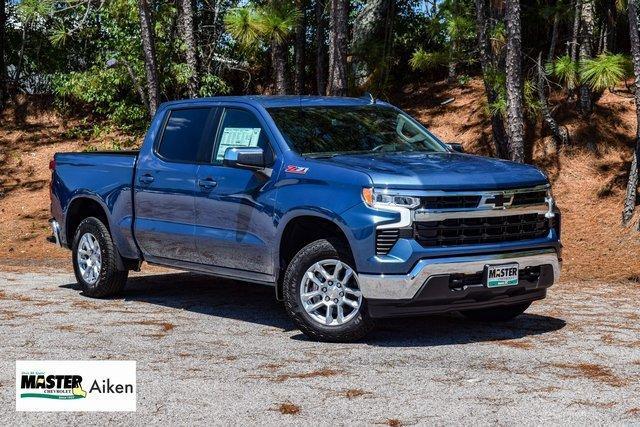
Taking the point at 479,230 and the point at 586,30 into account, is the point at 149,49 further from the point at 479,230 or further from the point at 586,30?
the point at 479,230

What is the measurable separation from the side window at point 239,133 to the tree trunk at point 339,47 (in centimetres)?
787

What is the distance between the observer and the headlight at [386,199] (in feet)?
26.6

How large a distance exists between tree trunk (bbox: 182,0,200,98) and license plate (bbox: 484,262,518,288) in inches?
529

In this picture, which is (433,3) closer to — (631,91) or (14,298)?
(631,91)

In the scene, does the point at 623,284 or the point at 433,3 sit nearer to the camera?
the point at 623,284

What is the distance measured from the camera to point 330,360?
792 cm

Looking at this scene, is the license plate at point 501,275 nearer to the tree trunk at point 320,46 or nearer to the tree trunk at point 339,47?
the tree trunk at point 339,47

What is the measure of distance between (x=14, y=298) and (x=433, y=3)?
12.8 m

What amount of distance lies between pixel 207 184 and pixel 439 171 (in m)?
2.19

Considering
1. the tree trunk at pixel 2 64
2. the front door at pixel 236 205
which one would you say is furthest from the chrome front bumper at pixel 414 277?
the tree trunk at pixel 2 64

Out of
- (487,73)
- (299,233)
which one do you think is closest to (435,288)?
(299,233)

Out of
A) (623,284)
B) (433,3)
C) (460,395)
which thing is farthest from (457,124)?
(460,395)

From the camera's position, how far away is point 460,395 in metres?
6.82

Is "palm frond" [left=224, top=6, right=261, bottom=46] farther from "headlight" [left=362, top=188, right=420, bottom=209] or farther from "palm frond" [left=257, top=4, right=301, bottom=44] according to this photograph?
"headlight" [left=362, top=188, right=420, bottom=209]
